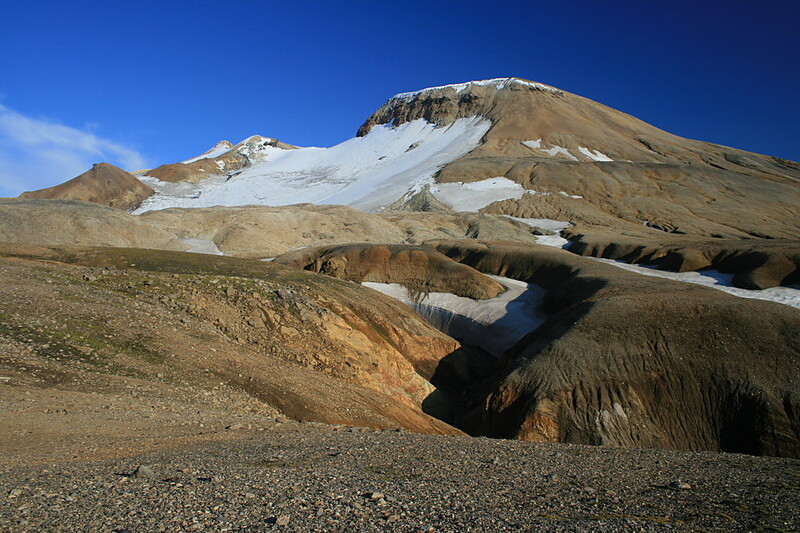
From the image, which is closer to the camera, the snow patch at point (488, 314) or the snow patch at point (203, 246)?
the snow patch at point (488, 314)

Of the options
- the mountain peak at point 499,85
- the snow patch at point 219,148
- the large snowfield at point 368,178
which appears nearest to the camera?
the large snowfield at point 368,178

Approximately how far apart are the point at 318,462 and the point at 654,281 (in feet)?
78.1

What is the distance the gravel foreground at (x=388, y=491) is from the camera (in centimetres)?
554

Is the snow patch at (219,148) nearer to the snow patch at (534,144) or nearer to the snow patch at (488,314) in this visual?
the snow patch at (534,144)

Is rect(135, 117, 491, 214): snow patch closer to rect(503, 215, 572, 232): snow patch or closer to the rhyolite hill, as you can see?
rect(503, 215, 572, 232): snow patch

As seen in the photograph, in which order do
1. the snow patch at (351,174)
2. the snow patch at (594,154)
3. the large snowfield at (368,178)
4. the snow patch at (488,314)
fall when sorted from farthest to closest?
the snow patch at (351,174)
the snow patch at (594,154)
the large snowfield at (368,178)
the snow patch at (488,314)

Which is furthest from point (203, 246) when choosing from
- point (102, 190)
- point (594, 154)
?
point (594, 154)

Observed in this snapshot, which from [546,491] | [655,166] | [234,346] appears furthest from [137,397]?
[655,166]

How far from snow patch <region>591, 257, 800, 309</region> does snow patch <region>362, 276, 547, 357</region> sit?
10366 millimetres

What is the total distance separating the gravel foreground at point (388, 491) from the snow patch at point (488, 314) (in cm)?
1990

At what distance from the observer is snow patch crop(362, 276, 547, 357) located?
30.0 metres

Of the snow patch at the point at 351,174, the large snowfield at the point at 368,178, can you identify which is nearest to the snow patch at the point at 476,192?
the large snowfield at the point at 368,178

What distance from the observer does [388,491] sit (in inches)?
267

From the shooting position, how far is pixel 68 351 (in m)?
12.7
